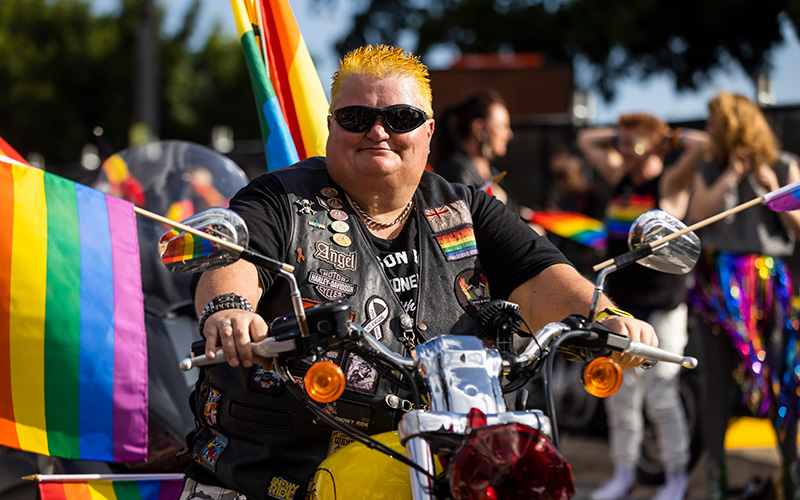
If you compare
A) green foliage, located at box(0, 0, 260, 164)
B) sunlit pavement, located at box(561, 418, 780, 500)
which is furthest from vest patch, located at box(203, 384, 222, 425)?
green foliage, located at box(0, 0, 260, 164)

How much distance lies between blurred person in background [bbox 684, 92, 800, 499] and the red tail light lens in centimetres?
367

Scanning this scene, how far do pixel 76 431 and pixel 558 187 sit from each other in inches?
259

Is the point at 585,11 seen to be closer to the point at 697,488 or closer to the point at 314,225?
the point at 697,488

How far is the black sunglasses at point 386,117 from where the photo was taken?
2.48 metres

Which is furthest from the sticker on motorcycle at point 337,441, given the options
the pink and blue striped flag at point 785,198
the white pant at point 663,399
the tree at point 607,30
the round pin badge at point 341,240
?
the tree at point 607,30

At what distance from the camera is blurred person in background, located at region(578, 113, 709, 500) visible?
5461 millimetres

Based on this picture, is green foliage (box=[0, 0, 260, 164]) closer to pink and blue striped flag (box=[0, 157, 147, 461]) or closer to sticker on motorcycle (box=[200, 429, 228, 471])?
pink and blue striped flag (box=[0, 157, 147, 461])

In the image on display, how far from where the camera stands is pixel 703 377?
5.30 meters

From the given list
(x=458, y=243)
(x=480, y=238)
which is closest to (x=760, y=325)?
(x=480, y=238)

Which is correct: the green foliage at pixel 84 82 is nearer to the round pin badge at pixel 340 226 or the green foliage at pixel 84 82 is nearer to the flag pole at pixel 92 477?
the flag pole at pixel 92 477

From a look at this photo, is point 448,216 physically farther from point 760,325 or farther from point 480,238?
point 760,325

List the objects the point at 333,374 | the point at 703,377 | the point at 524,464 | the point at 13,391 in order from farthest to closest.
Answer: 1. the point at 703,377
2. the point at 13,391
3. the point at 333,374
4. the point at 524,464

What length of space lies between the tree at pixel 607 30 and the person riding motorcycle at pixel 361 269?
46.1 feet

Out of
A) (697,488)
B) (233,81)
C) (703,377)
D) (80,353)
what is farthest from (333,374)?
(233,81)
